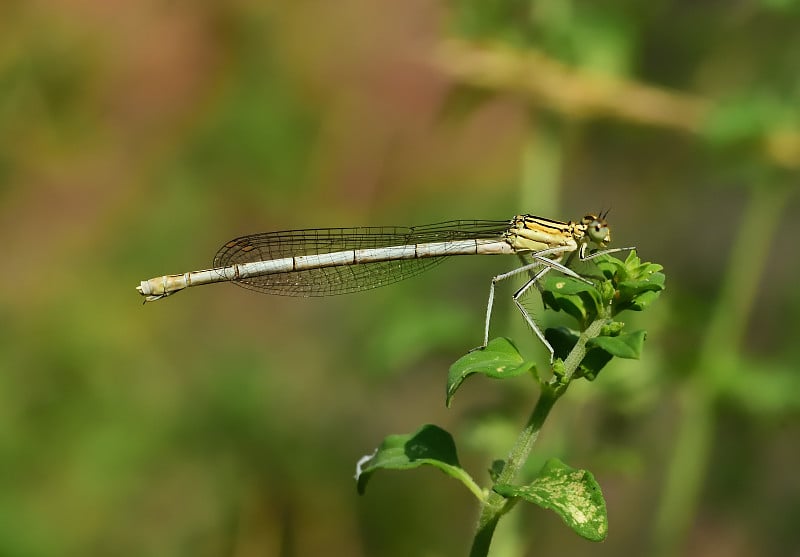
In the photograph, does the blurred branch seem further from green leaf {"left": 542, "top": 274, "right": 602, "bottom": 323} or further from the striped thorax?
green leaf {"left": 542, "top": 274, "right": 602, "bottom": 323}

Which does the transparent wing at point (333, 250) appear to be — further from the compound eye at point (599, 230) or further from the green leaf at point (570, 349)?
the green leaf at point (570, 349)

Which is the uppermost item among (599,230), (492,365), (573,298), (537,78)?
(537,78)

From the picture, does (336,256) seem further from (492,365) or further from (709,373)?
(492,365)

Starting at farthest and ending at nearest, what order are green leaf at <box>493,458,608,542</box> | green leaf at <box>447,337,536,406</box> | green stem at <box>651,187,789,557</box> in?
1. green stem at <box>651,187,789,557</box>
2. green leaf at <box>447,337,536,406</box>
3. green leaf at <box>493,458,608,542</box>

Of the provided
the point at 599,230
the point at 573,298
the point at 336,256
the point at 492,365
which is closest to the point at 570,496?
the point at 492,365

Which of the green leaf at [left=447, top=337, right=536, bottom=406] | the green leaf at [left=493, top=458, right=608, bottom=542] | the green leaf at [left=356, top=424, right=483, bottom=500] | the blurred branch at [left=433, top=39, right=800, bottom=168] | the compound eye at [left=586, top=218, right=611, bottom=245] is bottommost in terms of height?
the green leaf at [left=493, top=458, right=608, bottom=542]

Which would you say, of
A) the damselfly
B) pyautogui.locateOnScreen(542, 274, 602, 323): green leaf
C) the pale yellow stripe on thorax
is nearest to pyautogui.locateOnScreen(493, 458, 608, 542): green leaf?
pyautogui.locateOnScreen(542, 274, 602, 323): green leaf

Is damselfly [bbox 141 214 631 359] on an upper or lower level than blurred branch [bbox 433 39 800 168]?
lower
